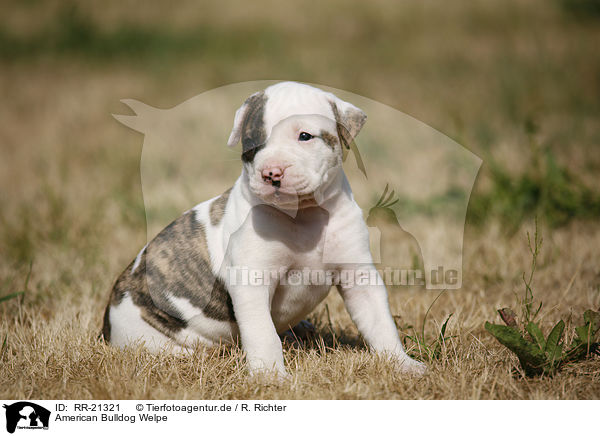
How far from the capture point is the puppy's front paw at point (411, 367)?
250 centimetres

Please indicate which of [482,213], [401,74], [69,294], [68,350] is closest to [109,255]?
[69,294]

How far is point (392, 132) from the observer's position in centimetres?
686

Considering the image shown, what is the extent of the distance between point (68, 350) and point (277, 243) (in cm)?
120

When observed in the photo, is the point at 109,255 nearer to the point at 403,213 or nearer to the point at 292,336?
the point at 292,336

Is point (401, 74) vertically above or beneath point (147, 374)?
above

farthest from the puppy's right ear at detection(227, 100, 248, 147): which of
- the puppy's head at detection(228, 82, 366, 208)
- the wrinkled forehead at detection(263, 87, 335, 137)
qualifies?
the wrinkled forehead at detection(263, 87, 335, 137)

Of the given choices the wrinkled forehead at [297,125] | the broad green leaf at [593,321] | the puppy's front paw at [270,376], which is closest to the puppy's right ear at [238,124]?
the wrinkled forehead at [297,125]

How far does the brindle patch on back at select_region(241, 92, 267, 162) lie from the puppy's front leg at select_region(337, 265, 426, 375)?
2.36 ft

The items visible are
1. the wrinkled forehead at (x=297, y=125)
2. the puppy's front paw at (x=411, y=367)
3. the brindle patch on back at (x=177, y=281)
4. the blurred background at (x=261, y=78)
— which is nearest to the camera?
the wrinkled forehead at (x=297, y=125)

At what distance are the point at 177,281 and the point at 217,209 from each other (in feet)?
1.32

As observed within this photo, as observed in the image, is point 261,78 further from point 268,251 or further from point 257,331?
point 257,331
